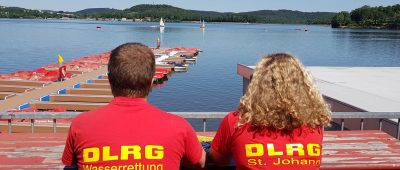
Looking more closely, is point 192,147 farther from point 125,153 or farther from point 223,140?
point 125,153

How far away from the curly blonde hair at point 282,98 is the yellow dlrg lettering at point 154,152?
0.58 meters

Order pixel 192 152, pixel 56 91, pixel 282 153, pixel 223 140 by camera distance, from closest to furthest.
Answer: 1. pixel 282 153
2. pixel 192 152
3. pixel 223 140
4. pixel 56 91

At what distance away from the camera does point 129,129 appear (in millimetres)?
2764

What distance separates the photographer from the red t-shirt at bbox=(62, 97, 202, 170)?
107 inches

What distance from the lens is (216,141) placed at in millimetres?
3248

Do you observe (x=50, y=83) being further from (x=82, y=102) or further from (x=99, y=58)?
(x=99, y=58)

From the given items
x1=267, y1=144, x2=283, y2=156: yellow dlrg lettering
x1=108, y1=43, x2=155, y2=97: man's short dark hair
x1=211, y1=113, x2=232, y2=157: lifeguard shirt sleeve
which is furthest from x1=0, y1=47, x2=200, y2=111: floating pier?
x1=267, y1=144, x2=283, y2=156: yellow dlrg lettering

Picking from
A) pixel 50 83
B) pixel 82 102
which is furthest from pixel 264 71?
pixel 50 83

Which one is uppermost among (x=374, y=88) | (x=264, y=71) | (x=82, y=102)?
(x=264, y=71)

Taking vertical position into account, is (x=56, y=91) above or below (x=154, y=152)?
below

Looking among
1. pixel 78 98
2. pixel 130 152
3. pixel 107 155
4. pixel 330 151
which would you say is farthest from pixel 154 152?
pixel 78 98

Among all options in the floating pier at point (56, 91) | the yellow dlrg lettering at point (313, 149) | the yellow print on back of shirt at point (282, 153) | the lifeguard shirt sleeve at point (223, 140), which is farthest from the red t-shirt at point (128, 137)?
the floating pier at point (56, 91)

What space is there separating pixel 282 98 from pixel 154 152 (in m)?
0.91

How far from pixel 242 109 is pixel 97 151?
102 centimetres
